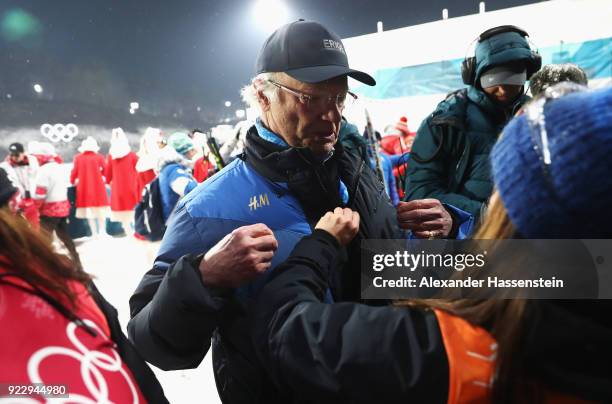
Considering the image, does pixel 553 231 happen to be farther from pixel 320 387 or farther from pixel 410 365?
pixel 320 387

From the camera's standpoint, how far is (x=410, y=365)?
2.28 feet

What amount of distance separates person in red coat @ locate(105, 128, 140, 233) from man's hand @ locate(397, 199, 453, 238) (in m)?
7.08

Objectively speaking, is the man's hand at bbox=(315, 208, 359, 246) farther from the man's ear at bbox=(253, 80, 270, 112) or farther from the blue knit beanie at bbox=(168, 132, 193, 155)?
the blue knit beanie at bbox=(168, 132, 193, 155)

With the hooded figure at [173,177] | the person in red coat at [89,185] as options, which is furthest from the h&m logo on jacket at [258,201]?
the person in red coat at [89,185]

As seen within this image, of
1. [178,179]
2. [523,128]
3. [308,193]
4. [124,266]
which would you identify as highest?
[523,128]

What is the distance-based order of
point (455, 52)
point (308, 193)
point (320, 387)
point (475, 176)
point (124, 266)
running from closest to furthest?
point (320, 387) < point (308, 193) < point (475, 176) < point (124, 266) < point (455, 52)

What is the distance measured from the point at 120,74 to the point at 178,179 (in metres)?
17.6

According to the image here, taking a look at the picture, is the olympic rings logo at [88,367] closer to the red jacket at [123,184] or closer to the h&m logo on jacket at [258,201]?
the h&m logo on jacket at [258,201]

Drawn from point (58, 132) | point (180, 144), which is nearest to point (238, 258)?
point (180, 144)

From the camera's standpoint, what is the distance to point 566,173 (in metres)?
0.62

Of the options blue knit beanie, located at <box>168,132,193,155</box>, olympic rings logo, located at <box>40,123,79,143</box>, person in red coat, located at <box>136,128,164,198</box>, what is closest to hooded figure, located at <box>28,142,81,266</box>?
person in red coat, located at <box>136,128,164,198</box>

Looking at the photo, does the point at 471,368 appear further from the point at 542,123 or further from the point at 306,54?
the point at 306,54

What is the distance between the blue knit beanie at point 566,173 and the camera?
2.02 feet

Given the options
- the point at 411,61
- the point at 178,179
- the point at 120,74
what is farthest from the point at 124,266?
the point at 120,74
